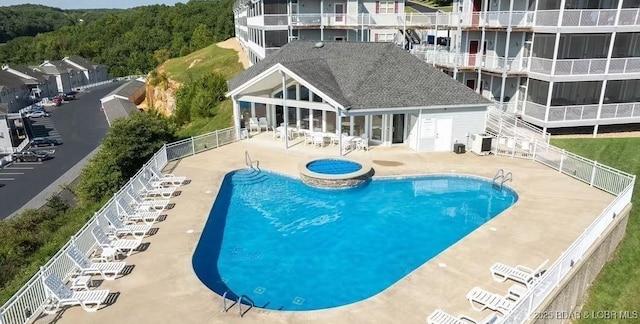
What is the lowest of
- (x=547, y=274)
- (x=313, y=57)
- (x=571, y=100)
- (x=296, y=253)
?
(x=296, y=253)

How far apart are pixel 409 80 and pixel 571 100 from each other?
34.3ft

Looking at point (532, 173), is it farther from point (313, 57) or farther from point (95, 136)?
point (95, 136)

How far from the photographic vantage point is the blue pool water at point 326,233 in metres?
13.2

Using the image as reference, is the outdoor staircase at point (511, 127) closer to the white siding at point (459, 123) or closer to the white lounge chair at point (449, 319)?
the white siding at point (459, 123)

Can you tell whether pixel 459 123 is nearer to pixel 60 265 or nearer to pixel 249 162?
pixel 249 162

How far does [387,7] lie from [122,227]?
33.2 meters

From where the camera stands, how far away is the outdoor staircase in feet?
82.5

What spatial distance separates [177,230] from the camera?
15.8 meters

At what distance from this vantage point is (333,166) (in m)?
22.0

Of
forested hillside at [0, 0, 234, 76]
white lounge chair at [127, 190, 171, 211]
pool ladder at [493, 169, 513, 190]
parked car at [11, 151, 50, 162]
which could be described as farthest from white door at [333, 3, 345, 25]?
forested hillside at [0, 0, 234, 76]

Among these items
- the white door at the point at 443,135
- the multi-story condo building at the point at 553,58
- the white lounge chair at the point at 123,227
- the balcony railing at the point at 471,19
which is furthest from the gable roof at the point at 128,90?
the white lounge chair at the point at 123,227

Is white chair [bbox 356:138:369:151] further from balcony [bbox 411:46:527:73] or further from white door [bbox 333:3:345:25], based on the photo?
white door [bbox 333:3:345:25]

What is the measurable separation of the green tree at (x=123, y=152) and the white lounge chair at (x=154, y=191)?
24.7 feet

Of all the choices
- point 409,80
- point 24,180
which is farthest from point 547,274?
point 24,180
